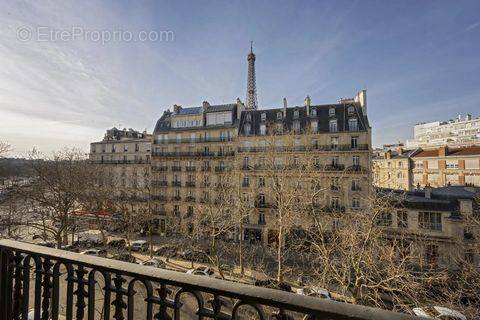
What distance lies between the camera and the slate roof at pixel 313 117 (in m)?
25.9

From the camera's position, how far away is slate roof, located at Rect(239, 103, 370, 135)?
84.9ft

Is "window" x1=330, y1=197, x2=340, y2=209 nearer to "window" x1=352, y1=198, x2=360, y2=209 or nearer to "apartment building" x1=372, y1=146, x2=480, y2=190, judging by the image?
"window" x1=352, y1=198, x2=360, y2=209

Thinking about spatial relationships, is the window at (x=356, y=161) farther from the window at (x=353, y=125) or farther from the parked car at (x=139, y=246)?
the parked car at (x=139, y=246)

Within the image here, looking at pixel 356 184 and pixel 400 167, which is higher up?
pixel 400 167

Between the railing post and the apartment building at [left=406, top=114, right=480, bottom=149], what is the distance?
77.0 m

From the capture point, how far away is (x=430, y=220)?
21.1 m

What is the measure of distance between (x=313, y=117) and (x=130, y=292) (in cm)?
2774

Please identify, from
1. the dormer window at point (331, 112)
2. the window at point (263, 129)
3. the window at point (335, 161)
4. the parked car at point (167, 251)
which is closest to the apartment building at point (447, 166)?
the window at point (335, 161)

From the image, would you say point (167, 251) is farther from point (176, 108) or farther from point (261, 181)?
point (176, 108)

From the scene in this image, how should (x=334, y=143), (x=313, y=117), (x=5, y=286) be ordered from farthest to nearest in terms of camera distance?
(x=313, y=117) → (x=334, y=143) → (x=5, y=286)

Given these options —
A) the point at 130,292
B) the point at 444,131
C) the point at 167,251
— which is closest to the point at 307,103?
the point at 167,251

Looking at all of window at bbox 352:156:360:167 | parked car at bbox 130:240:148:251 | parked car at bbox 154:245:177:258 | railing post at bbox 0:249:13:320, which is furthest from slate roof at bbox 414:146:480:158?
railing post at bbox 0:249:13:320

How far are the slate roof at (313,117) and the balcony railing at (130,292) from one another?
80.3 feet

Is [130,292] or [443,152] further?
[443,152]
